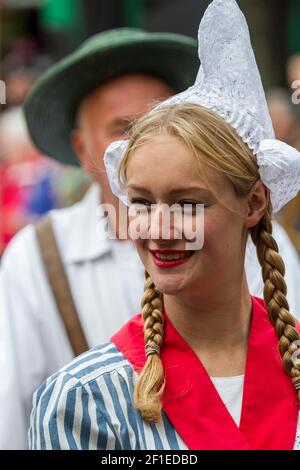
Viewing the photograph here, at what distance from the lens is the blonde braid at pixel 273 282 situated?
224cm

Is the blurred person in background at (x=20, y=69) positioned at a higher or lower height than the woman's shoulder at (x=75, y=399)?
higher

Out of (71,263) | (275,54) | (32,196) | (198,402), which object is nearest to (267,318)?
(198,402)

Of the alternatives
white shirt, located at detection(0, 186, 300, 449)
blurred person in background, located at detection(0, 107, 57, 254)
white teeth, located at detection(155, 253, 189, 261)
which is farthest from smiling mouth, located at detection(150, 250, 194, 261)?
blurred person in background, located at detection(0, 107, 57, 254)

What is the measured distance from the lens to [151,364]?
211cm

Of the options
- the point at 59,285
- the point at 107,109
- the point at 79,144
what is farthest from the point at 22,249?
the point at 107,109

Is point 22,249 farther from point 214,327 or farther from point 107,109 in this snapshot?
point 214,327

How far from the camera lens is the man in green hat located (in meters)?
3.46

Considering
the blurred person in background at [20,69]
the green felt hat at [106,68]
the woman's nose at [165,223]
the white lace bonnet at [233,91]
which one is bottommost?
the woman's nose at [165,223]

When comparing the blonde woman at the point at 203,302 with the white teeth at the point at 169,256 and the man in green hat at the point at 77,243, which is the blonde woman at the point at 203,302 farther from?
the man in green hat at the point at 77,243

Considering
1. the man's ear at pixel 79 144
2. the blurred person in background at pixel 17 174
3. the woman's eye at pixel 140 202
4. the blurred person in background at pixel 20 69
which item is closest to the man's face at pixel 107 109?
the man's ear at pixel 79 144

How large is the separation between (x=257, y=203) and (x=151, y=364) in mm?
414

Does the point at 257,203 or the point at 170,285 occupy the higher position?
the point at 257,203

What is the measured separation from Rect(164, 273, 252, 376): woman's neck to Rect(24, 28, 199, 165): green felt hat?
5.51ft

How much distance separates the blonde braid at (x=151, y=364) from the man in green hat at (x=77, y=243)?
1.12 meters
